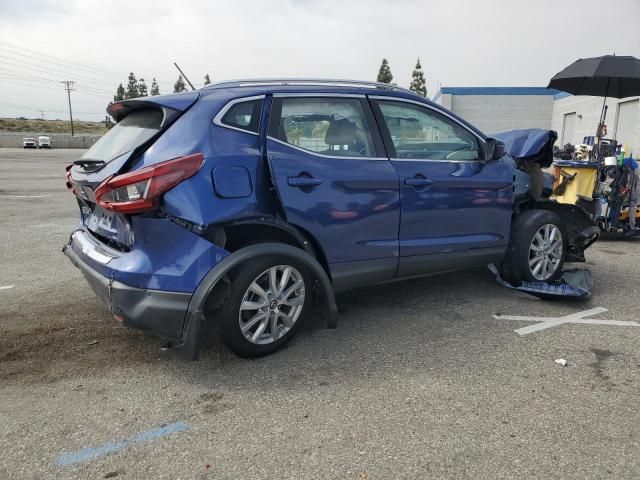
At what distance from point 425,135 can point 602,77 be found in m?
5.29

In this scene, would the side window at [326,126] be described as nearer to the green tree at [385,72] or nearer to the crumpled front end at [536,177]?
the crumpled front end at [536,177]

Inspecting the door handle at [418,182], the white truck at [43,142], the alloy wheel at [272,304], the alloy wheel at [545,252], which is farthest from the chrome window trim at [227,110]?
the white truck at [43,142]

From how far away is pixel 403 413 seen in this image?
2799 millimetres

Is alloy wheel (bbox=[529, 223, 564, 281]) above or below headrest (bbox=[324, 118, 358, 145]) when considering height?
below

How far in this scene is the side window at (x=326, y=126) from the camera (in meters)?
3.47

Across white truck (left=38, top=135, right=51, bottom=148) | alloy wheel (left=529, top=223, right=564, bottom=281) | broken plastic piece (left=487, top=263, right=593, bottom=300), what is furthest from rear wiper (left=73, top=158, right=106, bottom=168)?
white truck (left=38, top=135, right=51, bottom=148)

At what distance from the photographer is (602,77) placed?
309 inches

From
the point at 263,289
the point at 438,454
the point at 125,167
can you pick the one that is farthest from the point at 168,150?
the point at 438,454

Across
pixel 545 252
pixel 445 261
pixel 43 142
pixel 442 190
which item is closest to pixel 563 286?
pixel 545 252

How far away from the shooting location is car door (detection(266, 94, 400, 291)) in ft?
11.1

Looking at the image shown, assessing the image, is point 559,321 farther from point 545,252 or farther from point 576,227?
point 576,227

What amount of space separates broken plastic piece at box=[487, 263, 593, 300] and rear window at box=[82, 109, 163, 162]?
3.21 meters

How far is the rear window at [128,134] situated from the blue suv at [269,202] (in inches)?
0.5

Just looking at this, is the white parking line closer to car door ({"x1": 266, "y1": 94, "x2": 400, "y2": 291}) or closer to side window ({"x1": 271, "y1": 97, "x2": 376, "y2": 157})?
car door ({"x1": 266, "y1": 94, "x2": 400, "y2": 291})
